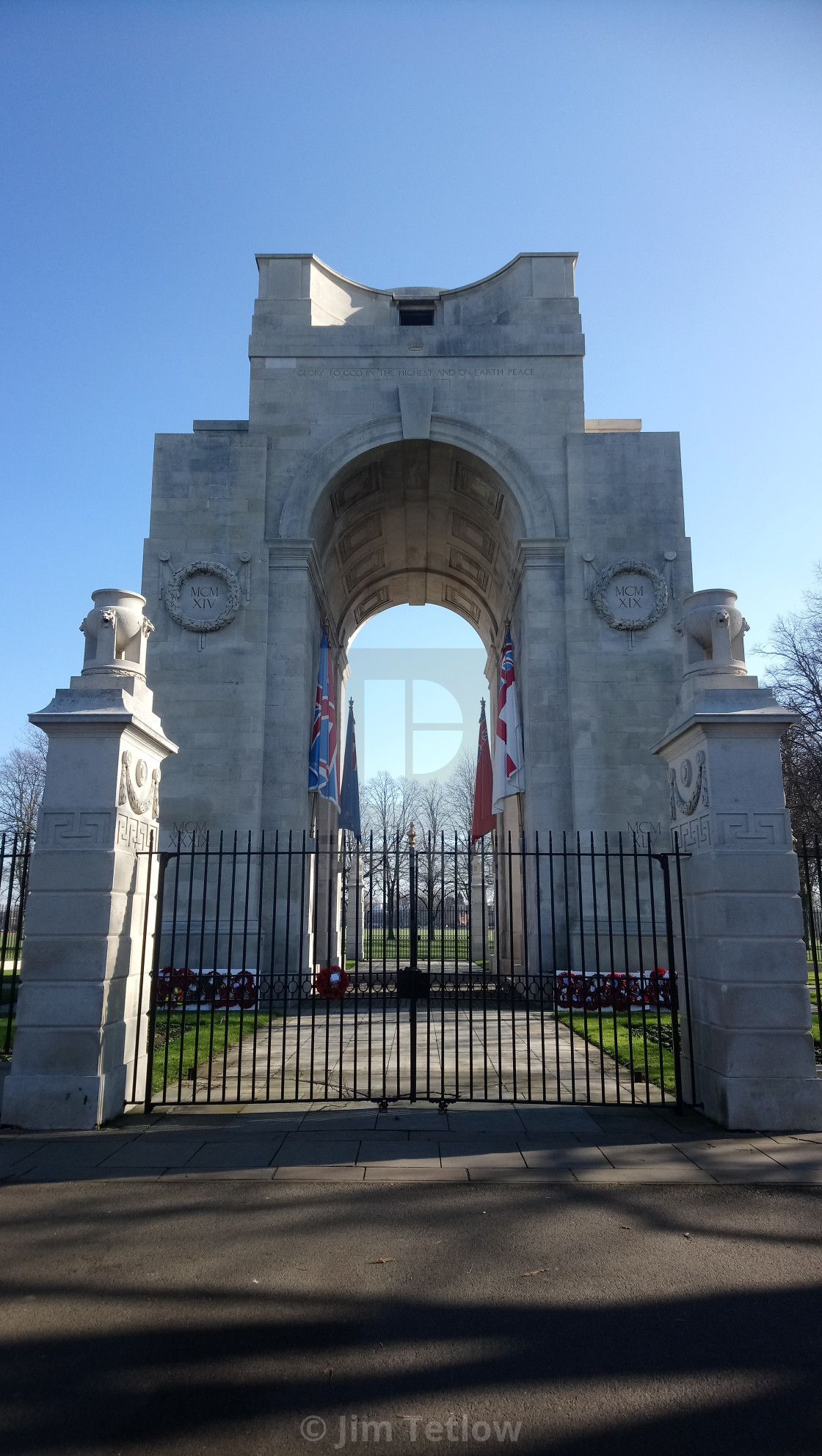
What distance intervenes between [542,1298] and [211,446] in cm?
2168

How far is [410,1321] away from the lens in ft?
15.4

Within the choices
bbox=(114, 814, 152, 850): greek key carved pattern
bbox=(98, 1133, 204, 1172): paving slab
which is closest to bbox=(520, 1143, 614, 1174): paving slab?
bbox=(98, 1133, 204, 1172): paving slab

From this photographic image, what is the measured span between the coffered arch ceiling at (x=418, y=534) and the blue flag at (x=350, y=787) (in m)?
3.40

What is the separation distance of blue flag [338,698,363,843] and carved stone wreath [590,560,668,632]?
10679 millimetres

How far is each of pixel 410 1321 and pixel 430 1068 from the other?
708 centimetres

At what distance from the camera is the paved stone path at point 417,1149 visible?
7273 mm

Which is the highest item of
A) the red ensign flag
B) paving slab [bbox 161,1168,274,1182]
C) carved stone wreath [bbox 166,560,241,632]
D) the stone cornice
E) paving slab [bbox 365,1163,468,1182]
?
the stone cornice

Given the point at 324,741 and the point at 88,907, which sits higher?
the point at 324,741

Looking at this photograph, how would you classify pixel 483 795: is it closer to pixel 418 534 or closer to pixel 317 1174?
pixel 418 534

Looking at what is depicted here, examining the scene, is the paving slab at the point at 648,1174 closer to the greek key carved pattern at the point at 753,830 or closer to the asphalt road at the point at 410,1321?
the asphalt road at the point at 410,1321

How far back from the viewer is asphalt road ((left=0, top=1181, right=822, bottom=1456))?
12.5 feet

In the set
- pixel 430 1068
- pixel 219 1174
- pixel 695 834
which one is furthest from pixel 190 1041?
pixel 695 834

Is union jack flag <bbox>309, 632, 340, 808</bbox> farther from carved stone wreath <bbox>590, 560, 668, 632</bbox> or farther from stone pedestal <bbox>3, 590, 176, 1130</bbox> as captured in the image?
stone pedestal <bbox>3, 590, 176, 1130</bbox>

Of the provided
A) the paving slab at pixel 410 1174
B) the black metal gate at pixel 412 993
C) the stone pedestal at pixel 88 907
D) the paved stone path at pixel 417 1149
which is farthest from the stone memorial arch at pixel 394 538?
the paving slab at pixel 410 1174
